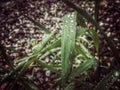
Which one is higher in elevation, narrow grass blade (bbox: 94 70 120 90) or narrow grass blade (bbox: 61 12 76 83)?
narrow grass blade (bbox: 61 12 76 83)

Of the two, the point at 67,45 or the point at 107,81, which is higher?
the point at 67,45

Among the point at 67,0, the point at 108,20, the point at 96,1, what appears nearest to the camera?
the point at 67,0

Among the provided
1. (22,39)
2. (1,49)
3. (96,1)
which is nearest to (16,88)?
(22,39)

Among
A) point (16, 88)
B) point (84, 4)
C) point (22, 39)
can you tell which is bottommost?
point (16, 88)

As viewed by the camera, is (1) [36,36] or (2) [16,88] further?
(1) [36,36]

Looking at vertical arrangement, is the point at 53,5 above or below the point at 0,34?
above

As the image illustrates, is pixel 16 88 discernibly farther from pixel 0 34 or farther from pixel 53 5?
pixel 53 5

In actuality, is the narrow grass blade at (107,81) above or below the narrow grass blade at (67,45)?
below

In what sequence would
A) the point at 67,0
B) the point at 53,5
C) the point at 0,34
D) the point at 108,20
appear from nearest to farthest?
1. the point at 67,0
2. the point at 108,20
3. the point at 0,34
4. the point at 53,5
